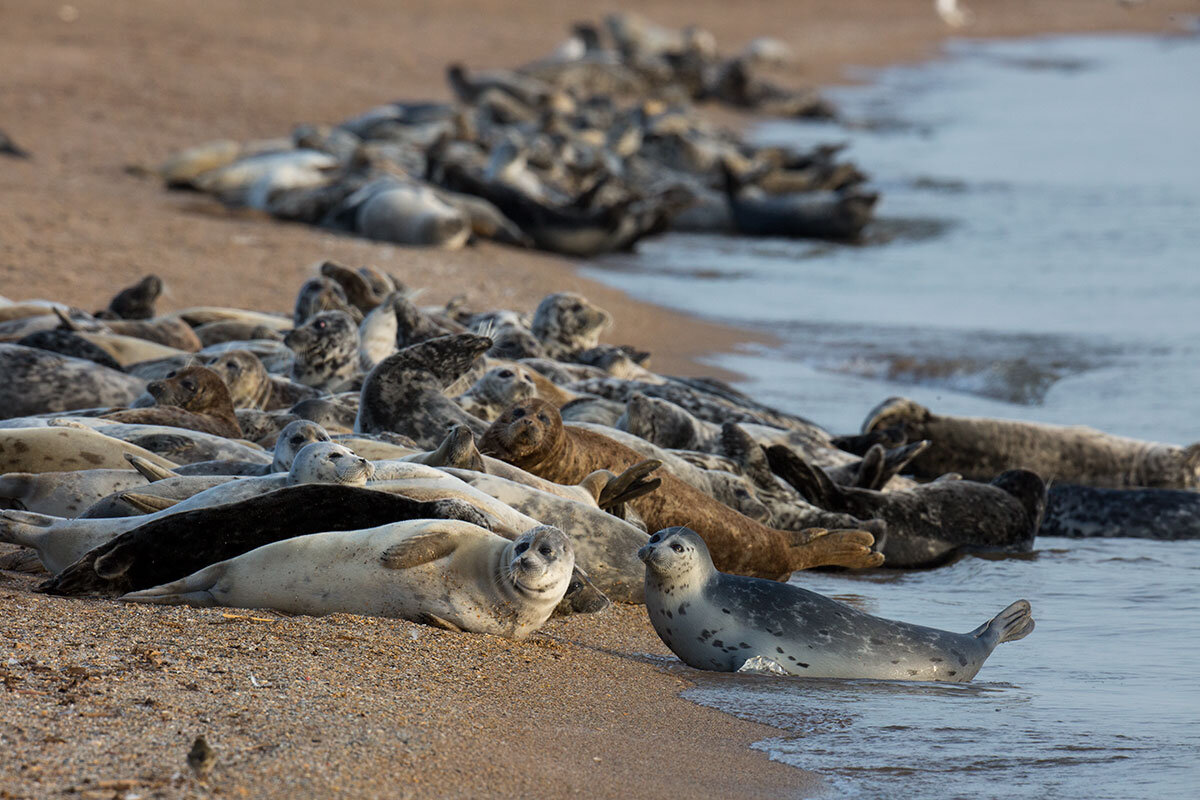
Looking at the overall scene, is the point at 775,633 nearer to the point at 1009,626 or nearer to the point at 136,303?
the point at 1009,626

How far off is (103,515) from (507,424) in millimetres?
1321

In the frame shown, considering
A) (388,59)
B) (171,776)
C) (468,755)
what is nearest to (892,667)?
(468,755)

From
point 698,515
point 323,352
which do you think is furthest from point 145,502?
point 323,352

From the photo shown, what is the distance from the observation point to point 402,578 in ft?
12.5

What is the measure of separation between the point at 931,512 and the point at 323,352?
261cm

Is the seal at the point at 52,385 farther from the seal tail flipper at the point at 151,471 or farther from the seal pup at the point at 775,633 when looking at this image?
the seal pup at the point at 775,633

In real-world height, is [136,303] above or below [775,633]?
above

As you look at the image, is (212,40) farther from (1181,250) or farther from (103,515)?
(103,515)

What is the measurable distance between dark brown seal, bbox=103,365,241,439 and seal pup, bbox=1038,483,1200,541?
3.29m

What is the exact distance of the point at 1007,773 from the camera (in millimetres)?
3133

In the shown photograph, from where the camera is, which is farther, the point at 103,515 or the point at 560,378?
the point at 560,378

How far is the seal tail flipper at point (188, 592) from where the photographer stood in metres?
3.78

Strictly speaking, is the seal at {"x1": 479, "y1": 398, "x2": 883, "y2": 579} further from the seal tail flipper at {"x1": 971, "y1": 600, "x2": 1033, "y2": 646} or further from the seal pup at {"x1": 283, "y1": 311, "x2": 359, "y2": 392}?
the seal pup at {"x1": 283, "y1": 311, "x2": 359, "y2": 392}

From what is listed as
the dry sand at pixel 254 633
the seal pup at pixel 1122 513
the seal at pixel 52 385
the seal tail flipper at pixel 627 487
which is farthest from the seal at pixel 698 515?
the seal at pixel 52 385
